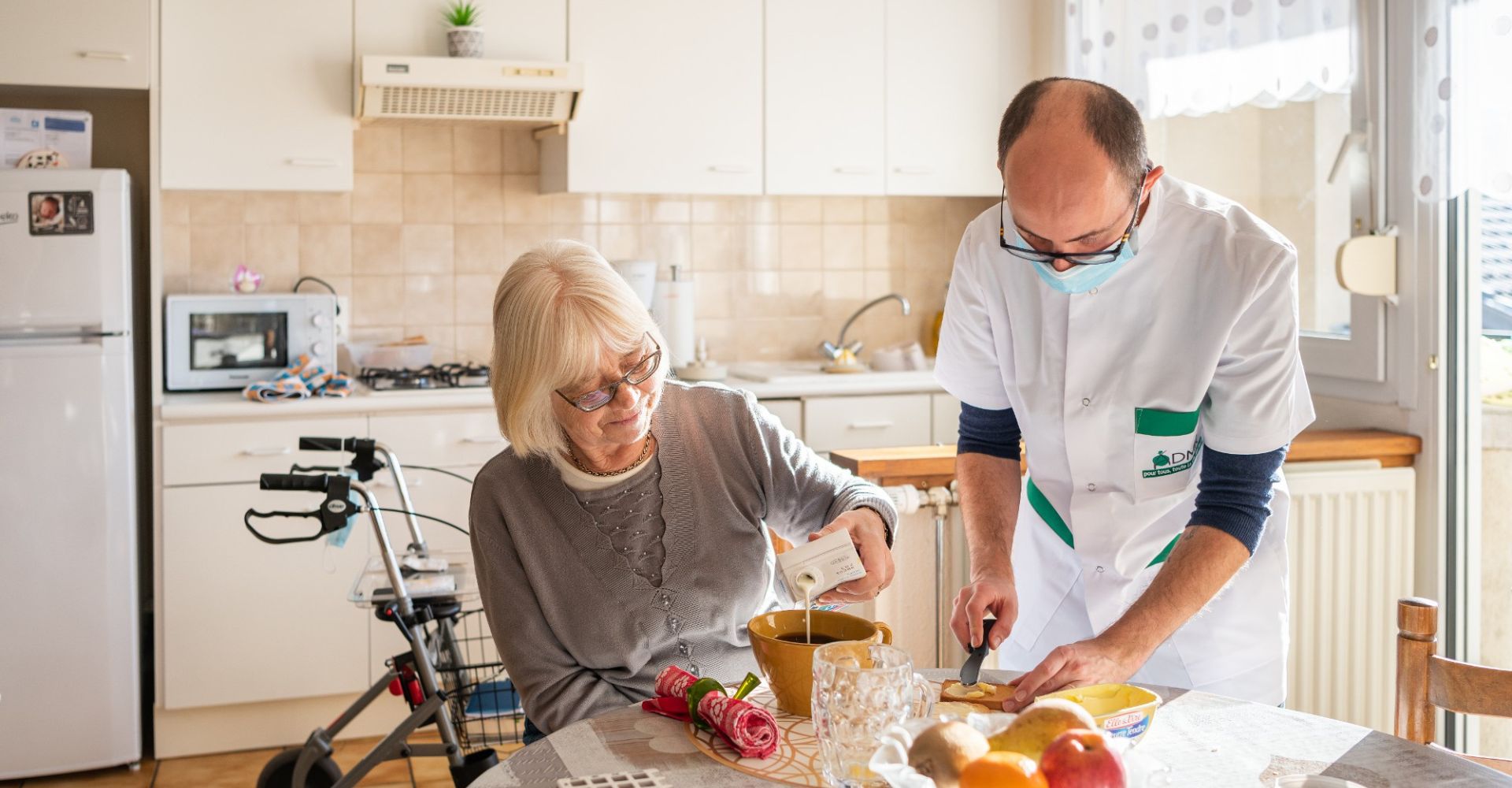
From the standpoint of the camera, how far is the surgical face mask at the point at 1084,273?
4.89 ft

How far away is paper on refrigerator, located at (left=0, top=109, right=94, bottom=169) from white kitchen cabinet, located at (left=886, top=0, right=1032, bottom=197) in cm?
220

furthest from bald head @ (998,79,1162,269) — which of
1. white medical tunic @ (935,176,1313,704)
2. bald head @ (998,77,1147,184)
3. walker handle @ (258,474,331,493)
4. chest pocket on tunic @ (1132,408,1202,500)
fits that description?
walker handle @ (258,474,331,493)

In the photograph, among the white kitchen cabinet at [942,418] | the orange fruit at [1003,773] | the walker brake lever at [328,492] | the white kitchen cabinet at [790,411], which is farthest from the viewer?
the white kitchen cabinet at [942,418]

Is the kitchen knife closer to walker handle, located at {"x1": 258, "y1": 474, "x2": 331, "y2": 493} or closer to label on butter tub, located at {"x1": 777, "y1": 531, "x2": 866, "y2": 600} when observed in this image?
label on butter tub, located at {"x1": 777, "y1": 531, "x2": 866, "y2": 600}

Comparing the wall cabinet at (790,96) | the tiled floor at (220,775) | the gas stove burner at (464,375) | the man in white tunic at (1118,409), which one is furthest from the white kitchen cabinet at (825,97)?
the man in white tunic at (1118,409)

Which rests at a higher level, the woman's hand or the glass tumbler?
the woman's hand

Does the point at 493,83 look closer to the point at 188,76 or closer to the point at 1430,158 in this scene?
the point at 188,76

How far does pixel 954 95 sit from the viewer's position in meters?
4.04

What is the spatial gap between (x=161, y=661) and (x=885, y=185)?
2393mm

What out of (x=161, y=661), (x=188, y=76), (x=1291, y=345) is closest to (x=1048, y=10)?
(x=188, y=76)

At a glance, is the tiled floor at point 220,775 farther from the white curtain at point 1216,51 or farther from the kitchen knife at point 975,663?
the white curtain at point 1216,51

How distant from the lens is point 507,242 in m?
3.95

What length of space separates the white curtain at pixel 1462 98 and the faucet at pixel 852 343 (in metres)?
1.78

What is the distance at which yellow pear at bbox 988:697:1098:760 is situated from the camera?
3.38ft
